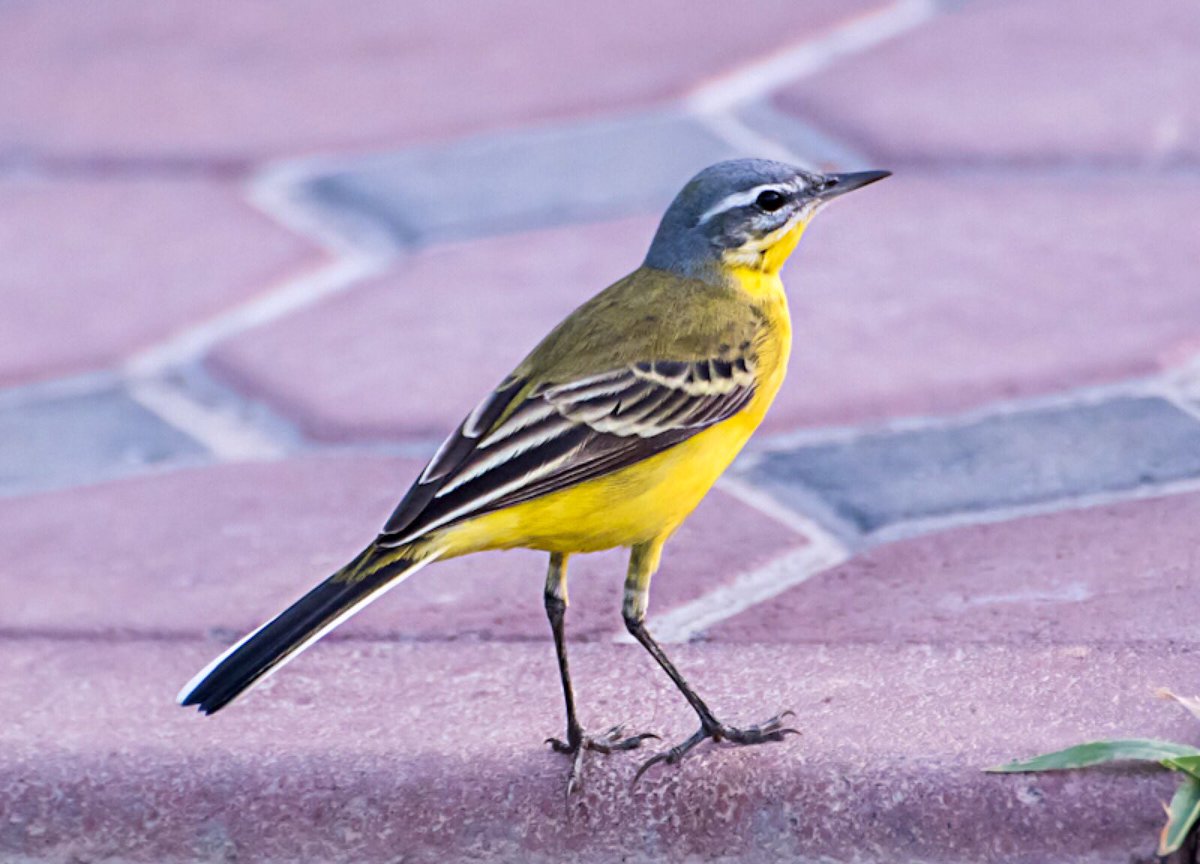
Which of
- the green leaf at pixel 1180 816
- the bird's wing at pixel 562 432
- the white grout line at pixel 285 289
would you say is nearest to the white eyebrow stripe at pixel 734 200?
the bird's wing at pixel 562 432

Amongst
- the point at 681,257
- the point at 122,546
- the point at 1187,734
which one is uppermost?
the point at 681,257

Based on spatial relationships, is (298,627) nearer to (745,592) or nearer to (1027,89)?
(745,592)

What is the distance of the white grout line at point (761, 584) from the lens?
3123 mm

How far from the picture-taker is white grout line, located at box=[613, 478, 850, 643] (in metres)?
3.12

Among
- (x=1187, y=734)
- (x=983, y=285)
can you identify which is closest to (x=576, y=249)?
(x=983, y=285)

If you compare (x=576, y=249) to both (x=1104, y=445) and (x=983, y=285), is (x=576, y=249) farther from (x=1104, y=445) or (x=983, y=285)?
(x=1104, y=445)

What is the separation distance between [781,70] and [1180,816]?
11.4 ft

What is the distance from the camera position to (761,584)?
3258mm

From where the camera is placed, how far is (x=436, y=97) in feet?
18.7

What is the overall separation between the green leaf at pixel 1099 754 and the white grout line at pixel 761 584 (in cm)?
69

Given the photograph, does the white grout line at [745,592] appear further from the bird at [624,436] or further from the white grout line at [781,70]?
the white grout line at [781,70]

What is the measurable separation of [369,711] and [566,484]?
432 millimetres

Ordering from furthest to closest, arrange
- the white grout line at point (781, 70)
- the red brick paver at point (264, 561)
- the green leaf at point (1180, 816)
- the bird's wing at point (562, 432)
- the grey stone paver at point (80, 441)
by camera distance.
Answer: the white grout line at point (781, 70) → the grey stone paver at point (80, 441) → the red brick paver at point (264, 561) → the bird's wing at point (562, 432) → the green leaf at point (1180, 816)

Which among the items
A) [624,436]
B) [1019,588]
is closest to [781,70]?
[1019,588]
